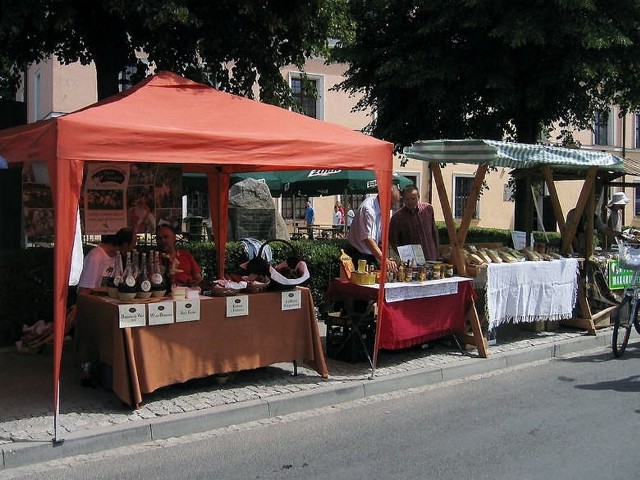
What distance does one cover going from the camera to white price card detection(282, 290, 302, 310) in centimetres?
609

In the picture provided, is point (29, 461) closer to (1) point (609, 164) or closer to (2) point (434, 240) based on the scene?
(2) point (434, 240)

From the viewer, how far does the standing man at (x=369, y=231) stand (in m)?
6.93

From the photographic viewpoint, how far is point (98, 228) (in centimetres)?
715

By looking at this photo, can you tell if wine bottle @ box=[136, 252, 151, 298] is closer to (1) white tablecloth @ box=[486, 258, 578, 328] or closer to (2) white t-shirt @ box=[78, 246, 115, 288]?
(2) white t-shirt @ box=[78, 246, 115, 288]

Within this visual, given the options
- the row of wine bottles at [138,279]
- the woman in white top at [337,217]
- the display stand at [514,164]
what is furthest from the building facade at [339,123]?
the row of wine bottles at [138,279]

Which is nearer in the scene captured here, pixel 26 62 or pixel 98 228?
pixel 98 228

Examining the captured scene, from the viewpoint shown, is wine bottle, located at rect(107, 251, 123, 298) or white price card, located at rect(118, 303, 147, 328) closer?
white price card, located at rect(118, 303, 147, 328)

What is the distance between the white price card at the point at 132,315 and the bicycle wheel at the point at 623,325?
17.7 feet

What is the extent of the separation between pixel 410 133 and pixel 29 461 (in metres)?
11.0

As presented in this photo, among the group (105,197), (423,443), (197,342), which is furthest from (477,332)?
(105,197)

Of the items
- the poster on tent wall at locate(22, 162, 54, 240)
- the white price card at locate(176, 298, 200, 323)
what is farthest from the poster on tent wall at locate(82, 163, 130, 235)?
the white price card at locate(176, 298, 200, 323)

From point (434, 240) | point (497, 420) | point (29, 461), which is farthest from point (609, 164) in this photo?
point (29, 461)

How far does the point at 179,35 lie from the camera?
8258mm

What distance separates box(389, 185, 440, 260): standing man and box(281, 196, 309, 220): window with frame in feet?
61.5
